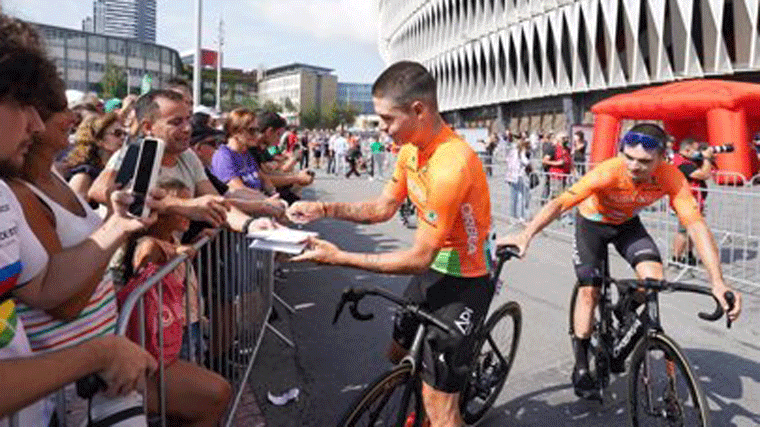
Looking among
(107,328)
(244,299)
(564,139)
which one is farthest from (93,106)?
(564,139)

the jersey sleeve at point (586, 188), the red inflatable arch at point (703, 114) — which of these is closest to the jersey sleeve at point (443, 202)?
the jersey sleeve at point (586, 188)

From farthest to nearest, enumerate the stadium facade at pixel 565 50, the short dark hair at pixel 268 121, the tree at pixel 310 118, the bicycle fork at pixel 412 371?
the tree at pixel 310 118
the stadium facade at pixel 565 50
the short dark hair at pixel 268 121
the bicycle fork at pixel 412 371

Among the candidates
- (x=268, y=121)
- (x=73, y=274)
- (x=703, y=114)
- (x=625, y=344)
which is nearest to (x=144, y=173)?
(x=73, y=274)

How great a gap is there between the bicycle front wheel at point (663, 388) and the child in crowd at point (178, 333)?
223cm

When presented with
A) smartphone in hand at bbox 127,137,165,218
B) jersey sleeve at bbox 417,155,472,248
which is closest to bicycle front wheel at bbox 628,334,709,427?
jersey sleeve at bbox 417,155,472,248

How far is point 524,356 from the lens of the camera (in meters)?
5.29

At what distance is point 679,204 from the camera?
3.86m

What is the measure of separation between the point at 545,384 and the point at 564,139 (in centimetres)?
1148

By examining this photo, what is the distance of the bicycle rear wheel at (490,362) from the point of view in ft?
12.5

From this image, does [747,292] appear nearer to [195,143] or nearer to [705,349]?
[705,349]

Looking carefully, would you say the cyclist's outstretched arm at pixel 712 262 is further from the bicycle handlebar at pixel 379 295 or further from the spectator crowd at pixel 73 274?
the spectator crowd at pixel 73 274

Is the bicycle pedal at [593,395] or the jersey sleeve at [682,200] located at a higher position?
the jersey sleeve at [682,200]

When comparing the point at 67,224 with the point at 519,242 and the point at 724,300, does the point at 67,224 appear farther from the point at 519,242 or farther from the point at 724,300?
the point at 724,300

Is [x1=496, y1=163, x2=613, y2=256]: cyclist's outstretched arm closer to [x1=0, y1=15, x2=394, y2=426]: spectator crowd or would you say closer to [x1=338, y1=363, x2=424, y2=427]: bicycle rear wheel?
[x1=338, y1=363, x2=424, y2=427]: bicycle rear wheel
